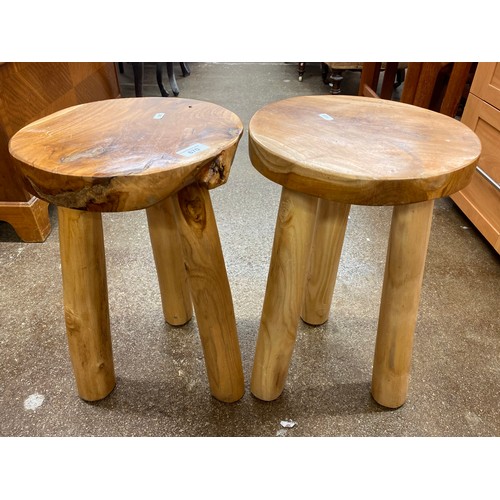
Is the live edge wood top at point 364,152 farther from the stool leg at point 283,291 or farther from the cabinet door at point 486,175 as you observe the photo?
the cabinet door at point 486,175

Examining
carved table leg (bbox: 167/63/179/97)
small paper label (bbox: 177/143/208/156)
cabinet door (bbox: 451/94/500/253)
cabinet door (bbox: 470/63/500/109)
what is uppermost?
small paper label (bbox: 177/143/208/156)

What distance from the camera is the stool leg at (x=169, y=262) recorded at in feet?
2.56

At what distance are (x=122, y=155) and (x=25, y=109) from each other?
761 millimetres

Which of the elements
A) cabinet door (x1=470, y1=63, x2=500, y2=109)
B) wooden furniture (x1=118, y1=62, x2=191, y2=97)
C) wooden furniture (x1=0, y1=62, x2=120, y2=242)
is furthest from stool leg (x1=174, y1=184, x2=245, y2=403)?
wooden furniture (x1=118, y1=62, x2=191, y2=97)

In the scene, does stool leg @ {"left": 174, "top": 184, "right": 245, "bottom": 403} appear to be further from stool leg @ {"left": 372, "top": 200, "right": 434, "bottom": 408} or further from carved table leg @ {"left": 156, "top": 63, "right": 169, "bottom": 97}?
carved table leg @ {"left": 156, "top": 63, "right": 169, "bottom": 97}

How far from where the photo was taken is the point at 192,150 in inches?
22.1

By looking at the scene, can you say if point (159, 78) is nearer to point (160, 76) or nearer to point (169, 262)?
point (160, 76)

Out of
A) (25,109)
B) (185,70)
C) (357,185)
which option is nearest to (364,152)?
(357,185)

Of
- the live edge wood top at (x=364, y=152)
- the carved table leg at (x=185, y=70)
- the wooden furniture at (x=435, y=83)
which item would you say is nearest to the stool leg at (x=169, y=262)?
the live edge wood top at (x=364, y=152)

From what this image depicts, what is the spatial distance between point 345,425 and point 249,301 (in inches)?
15.0

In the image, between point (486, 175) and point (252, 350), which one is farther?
point (486, 175)

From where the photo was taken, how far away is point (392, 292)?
0.65 m

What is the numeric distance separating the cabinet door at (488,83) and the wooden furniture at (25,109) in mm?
1225

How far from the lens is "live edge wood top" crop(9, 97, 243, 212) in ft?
1.69
